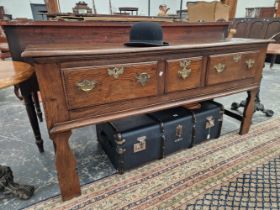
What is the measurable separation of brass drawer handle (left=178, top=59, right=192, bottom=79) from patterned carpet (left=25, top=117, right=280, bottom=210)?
644 millimetres

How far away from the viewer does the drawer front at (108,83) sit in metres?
0.94

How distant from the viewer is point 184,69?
1.21 metres

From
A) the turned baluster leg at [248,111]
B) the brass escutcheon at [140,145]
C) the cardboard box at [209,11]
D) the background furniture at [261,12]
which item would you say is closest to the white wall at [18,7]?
the background furniture at [261,12]

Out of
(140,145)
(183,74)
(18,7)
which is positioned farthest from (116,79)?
(18,7)

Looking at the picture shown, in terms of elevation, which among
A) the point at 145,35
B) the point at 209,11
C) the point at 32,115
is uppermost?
the point at 209,11

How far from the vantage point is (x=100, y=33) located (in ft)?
4.78

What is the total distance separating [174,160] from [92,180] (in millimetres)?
Answer: 591

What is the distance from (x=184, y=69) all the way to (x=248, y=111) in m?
0.89

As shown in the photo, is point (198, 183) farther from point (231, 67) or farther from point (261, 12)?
point (261, 12)

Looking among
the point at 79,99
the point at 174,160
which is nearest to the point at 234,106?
the point at 174,160

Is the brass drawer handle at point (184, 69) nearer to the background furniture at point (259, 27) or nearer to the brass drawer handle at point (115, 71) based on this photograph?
the brass drawer handle at point (115, 71)

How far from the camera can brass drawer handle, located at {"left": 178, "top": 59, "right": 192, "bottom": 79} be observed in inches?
47.1

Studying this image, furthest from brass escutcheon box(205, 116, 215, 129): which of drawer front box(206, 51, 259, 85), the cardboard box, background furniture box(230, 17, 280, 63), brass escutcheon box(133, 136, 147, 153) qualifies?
background furniture box(230, 17, 280, 63)

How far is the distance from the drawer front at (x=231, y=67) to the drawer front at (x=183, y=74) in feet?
0.32
